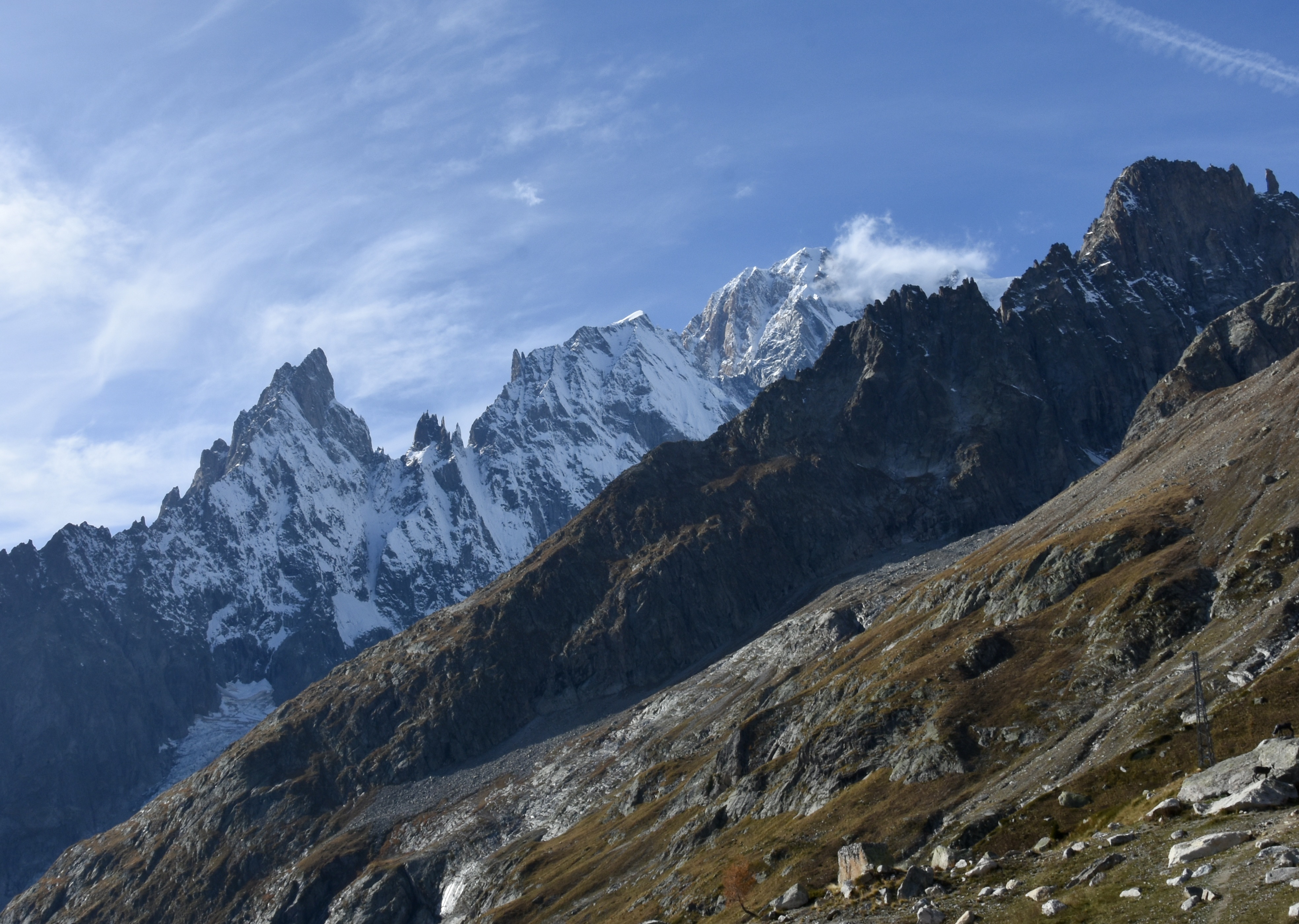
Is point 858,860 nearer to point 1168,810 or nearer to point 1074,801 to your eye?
point 1074,801

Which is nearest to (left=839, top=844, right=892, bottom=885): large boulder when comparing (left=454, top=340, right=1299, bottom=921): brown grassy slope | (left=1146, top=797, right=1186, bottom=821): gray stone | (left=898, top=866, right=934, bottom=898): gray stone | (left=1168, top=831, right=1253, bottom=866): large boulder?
(left=454, top=340, right=1299, bottom=921): brown grassy slope

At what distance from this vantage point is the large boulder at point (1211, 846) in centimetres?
4269

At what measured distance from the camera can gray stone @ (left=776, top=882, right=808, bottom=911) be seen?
70.2 m

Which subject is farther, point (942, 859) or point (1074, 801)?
point (1074, 801)

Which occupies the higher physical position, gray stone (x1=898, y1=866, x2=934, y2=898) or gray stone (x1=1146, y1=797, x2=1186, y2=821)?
gray stone (x1=898, y1=866, x2=934, y2=898)

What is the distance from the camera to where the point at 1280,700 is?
77188mm

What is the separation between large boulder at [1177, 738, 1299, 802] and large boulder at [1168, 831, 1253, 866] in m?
6.25

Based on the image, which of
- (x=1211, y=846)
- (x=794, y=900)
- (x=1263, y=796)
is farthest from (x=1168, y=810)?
(x=794, y=900)

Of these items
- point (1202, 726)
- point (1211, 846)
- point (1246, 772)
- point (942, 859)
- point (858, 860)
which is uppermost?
point (1211, 846)

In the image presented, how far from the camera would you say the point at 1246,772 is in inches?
2036

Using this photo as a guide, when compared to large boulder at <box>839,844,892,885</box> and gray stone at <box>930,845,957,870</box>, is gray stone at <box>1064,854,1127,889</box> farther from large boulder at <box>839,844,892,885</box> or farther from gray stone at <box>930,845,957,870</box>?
large boulder at <box>839,844,892,885</box>

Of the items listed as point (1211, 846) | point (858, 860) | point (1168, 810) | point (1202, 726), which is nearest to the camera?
point (1211, 846)

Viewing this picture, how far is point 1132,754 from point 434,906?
138 m

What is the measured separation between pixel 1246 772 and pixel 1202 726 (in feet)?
80.3
